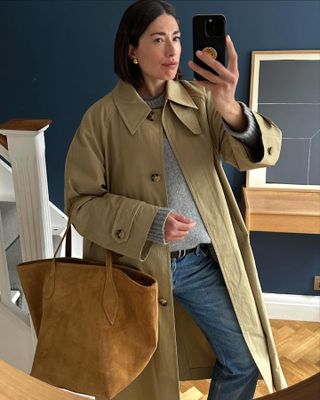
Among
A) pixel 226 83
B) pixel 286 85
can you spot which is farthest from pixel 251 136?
pixel 286 85

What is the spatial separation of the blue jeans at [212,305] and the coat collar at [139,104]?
Result: 1.15 ft

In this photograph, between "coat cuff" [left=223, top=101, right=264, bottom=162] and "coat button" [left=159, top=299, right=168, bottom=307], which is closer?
"coat cuff" [left=223, top=101, right=264, bottom=162]

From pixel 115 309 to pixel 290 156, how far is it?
136cm

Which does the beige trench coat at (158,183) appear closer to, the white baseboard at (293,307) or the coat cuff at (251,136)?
the coat cuff at (251,136)

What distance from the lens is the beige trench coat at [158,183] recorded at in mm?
1114

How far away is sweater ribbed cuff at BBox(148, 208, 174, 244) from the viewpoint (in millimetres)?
1075

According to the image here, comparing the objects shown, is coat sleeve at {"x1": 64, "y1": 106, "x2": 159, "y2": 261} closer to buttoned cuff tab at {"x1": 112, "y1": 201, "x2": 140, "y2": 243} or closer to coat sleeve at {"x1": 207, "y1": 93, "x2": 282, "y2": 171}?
buttoned cuff tab at {"x1": 112, "y1": 201, "x2": 140, "y2": 243}

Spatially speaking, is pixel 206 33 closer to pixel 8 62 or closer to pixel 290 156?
pixel 290 156

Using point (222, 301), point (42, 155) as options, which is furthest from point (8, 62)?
point (222, 301)

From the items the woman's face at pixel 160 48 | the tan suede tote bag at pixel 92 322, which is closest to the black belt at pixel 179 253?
the tan suede tote bag at pixel 92 322

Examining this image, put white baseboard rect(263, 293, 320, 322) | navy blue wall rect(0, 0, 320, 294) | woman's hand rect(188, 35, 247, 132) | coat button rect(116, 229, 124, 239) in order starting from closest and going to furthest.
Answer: woman's hand rect(188, 35, 247, 132) < coat button rect(116, 229, 124, 239) < navy blue wall rect(0, 0, 320, 294) < white baseboard rect(263, 293, 320, 322)

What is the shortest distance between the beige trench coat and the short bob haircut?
41 millimetres

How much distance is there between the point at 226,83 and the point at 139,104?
24cm

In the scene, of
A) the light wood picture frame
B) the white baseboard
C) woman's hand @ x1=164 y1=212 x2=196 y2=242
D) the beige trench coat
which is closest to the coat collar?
the beige trench coat
